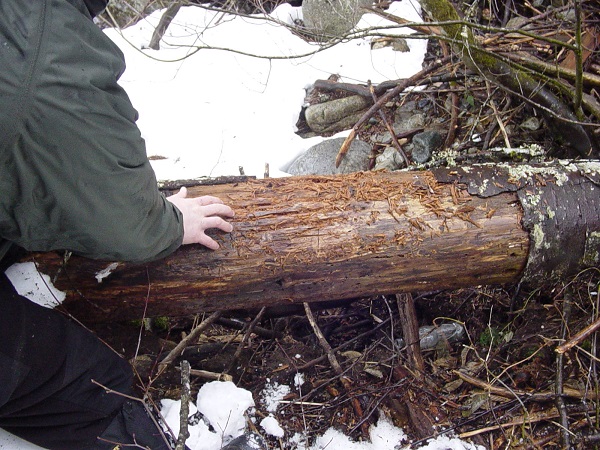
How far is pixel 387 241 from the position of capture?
2.26 metres

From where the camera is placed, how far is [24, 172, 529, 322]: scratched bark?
2.24 m

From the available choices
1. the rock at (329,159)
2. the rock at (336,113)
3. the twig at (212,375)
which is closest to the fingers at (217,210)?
the twig at (212,375)

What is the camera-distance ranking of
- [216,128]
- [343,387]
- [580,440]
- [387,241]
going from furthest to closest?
[216,128], [343,387], [387,241], [580,440]

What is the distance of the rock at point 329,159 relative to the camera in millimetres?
4688

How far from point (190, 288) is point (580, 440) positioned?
1.92 m

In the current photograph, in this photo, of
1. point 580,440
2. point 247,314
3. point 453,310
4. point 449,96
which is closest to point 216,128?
point 449,96

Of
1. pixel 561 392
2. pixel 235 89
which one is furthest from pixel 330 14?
pixel 561 392

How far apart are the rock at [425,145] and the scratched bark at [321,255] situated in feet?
6.25

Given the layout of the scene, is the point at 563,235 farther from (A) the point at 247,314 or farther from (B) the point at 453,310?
(A) the point at 247,314

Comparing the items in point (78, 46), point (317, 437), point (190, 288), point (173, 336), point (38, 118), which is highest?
point (78, 46)

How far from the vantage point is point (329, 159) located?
4.80 metres

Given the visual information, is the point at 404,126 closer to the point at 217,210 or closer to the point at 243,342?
the point at 243,342

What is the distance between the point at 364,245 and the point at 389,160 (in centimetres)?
239

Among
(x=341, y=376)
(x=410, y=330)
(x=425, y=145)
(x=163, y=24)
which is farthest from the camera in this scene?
(x=163, y=24)
